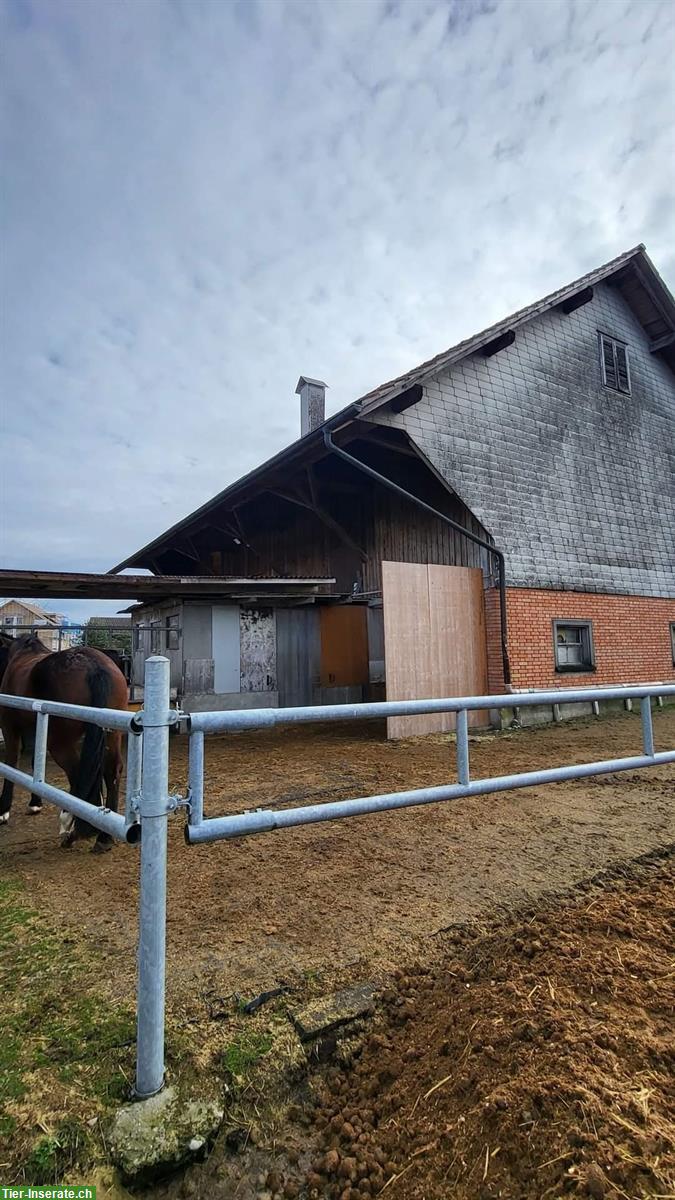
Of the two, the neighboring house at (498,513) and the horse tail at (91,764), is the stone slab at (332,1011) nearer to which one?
the horse tail at (91,764)

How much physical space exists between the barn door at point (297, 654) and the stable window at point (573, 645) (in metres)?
4.75

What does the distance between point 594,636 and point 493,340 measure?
5.85 m

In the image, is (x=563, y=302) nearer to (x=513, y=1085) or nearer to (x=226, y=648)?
(x=226, y=648)

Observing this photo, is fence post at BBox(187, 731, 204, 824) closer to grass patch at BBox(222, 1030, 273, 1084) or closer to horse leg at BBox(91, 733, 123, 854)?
grass patch at BBox(222, 1030, 273, 1084)

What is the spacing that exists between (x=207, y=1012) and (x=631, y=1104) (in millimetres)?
1360

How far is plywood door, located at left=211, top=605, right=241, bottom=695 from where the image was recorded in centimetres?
1060

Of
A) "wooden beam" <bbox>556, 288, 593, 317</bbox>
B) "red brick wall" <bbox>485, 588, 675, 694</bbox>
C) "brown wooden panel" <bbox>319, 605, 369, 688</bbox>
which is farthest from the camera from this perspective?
"brown wooden panel" <bbox>319, 605, 369, 688</bbox>

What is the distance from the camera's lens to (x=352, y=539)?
12055 mm

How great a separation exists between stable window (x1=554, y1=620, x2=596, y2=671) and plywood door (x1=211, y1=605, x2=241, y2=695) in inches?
236

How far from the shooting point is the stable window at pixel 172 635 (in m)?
10.6

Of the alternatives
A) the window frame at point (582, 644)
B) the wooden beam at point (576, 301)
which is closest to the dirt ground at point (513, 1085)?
the window frame at point (582, 644)

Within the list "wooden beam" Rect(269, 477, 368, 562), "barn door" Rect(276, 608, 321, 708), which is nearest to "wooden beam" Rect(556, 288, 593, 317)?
"wooden beam" Rect(269, 477, 368, 562)

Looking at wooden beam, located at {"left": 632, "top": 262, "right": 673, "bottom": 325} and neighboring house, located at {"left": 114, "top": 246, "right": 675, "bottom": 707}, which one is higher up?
wooden beam, located at {"left": 632, "top": 262, "right": 673, "bottom": 325}

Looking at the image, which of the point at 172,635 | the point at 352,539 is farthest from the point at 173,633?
the point at 352,539
